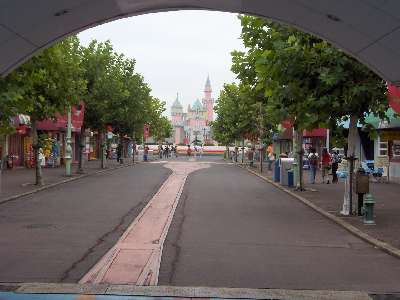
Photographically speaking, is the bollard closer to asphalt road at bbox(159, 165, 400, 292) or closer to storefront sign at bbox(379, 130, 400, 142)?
asphalt road at bbox(159, 165, 400, 292)

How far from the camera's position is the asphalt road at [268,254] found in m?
8.62

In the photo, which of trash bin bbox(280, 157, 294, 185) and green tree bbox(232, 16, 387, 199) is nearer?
green tree bbox(232, 16, 387, 199)

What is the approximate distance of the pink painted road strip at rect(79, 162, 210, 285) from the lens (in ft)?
28.3

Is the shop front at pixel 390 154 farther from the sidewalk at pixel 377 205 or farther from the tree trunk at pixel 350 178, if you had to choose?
the tree trunk at pixel 350 178

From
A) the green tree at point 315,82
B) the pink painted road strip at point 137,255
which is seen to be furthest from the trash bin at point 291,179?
the pink painted road strip at point 137,255

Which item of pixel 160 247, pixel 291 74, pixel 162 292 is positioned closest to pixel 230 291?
pixel 162 292

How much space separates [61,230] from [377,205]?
10.2 m

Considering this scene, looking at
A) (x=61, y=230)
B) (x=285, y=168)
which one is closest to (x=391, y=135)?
(x=285, y=168)

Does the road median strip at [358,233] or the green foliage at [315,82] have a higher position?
the green foliage at [315,82]

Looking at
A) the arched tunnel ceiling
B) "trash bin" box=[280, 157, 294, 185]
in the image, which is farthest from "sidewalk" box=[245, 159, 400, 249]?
the arched tunnel ceiling

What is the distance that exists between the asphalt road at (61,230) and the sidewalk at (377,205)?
544 cm

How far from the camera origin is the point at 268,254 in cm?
1065

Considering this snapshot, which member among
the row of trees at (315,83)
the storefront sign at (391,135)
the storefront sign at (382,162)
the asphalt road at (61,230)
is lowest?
the asphalt road at (61,230)

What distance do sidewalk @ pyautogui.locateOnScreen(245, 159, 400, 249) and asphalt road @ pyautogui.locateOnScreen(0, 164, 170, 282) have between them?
17.8 feet
